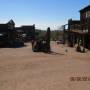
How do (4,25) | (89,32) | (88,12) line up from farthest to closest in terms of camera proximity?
1. (4,25)
2. (88,12)
3. (89,32)

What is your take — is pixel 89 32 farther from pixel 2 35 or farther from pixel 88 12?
pixel 2 35

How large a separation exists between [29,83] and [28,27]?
81841 mm

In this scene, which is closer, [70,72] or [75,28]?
[70,72]

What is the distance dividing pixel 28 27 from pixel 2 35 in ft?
143

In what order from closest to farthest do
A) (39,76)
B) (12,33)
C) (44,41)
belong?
(39,76) < (44,41) < (12,33)

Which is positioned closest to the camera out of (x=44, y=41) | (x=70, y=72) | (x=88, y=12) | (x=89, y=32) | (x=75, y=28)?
(x=70, y=72)

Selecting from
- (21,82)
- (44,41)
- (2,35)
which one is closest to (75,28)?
(44,41)

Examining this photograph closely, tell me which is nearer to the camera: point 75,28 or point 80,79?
point 80,79

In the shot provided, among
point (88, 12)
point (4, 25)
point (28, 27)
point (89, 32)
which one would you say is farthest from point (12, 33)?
point (28, 27)

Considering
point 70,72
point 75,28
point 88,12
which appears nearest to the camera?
point 70,72

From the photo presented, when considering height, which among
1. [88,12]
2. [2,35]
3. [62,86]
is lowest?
[62,86]

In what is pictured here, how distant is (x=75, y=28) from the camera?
50.9 meters

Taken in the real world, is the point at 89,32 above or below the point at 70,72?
above

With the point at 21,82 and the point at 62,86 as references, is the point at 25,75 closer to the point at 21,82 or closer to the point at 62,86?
the point at 21,82
